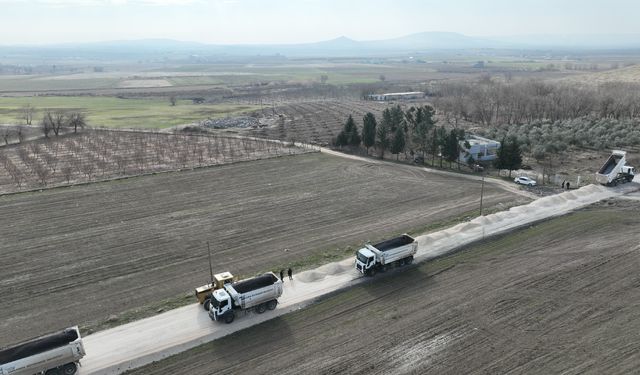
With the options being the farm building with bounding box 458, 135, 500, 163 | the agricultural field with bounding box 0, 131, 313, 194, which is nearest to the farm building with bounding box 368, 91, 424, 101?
the agricultural field with bounding box 0, 131, 313, 194

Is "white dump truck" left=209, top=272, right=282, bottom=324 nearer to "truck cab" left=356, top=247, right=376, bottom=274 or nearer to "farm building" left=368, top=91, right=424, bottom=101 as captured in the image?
"truck cab" left=356, top=247, right=376, bottom=274

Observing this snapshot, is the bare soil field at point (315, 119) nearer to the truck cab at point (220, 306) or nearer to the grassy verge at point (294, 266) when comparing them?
the grassy verge at point (294, 266)

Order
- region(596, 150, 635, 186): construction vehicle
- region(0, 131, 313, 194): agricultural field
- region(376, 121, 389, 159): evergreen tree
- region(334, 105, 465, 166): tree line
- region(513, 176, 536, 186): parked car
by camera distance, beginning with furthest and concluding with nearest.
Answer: region(376, 121, 389, 159): evergreen tree
region(334, 105, 465, 166): tree line
region(0, 131, 313, 194): agricultural field
region(513, 176, 536, 186): parked car
region(596, 150, 635, 186): construction vehicle

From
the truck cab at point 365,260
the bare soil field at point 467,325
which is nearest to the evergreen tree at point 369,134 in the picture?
the bare soil field at point 467,325

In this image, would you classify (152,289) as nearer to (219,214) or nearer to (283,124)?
(219,214)

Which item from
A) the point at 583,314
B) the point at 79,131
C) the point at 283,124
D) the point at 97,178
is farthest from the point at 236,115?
the point at 583,314

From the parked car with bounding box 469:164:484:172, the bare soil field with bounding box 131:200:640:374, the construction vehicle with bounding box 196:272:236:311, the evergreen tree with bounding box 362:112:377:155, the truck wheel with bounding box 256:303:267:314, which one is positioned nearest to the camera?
the bare soil field with bounding box 131:200:640:374
